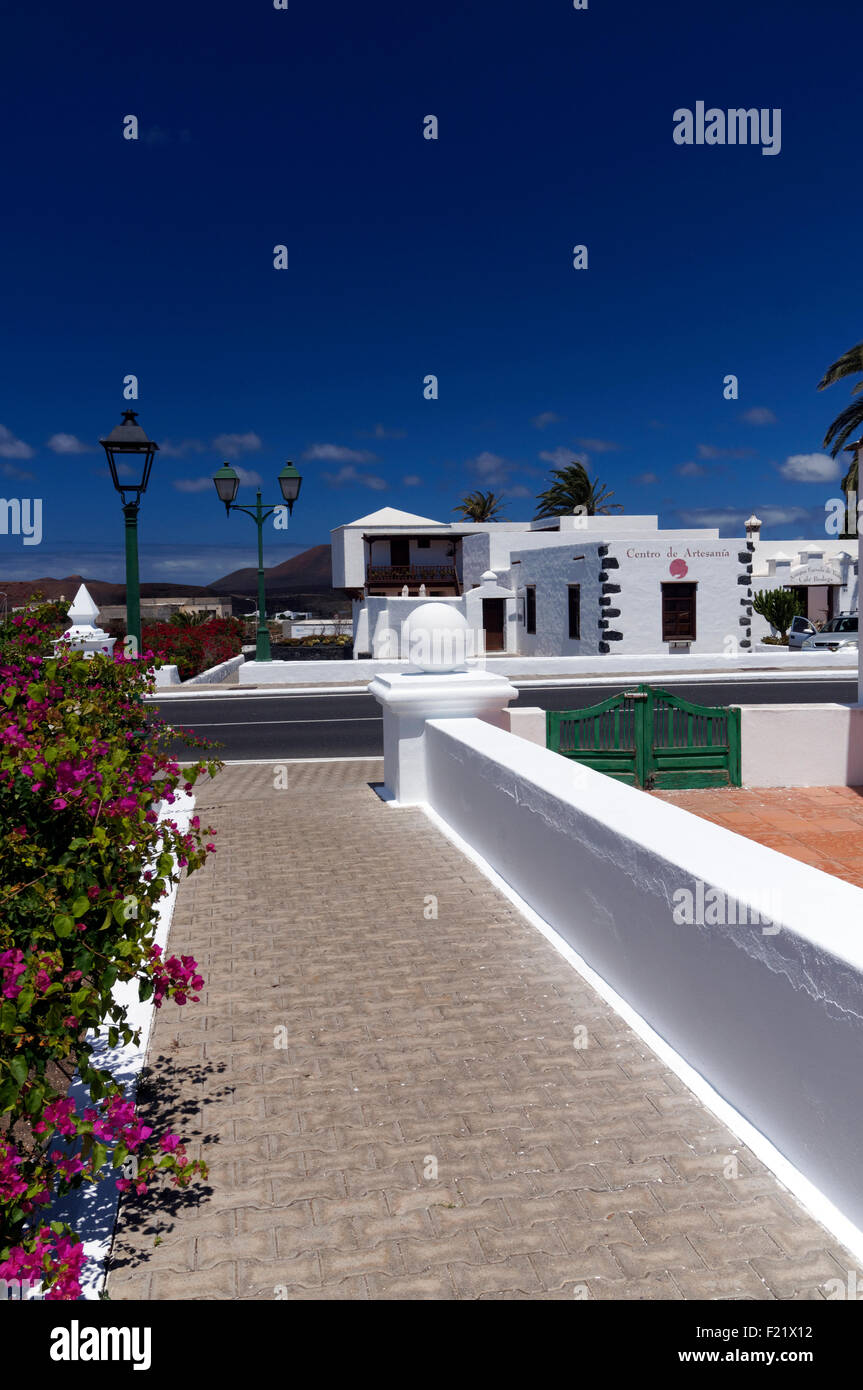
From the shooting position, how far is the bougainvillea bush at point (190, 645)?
88.1 ft

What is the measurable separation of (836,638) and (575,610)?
8692 millimetres

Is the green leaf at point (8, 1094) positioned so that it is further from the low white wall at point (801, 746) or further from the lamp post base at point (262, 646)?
the lamp post base at point (262, 646)

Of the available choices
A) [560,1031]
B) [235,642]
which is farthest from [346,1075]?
[235,642]

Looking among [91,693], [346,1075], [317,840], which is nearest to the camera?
[346,1075]

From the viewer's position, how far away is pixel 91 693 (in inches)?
237

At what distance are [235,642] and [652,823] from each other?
30.9 meters

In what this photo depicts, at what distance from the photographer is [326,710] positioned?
19.2 meters

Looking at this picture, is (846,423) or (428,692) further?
(846,423)

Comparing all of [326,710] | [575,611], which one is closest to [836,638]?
[575,611]

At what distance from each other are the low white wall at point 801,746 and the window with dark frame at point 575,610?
2154cm

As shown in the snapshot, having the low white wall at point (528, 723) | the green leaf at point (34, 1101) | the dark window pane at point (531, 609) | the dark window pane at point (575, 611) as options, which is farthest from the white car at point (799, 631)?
the green leaf at point (34, 1101)

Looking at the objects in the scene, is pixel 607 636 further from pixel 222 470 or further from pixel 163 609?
pixel 163 609

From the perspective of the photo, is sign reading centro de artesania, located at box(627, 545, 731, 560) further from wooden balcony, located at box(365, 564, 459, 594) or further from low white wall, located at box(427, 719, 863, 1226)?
low white wall, located at box(427, 719, 863, 1226)

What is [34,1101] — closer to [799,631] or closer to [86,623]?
[86,623]
